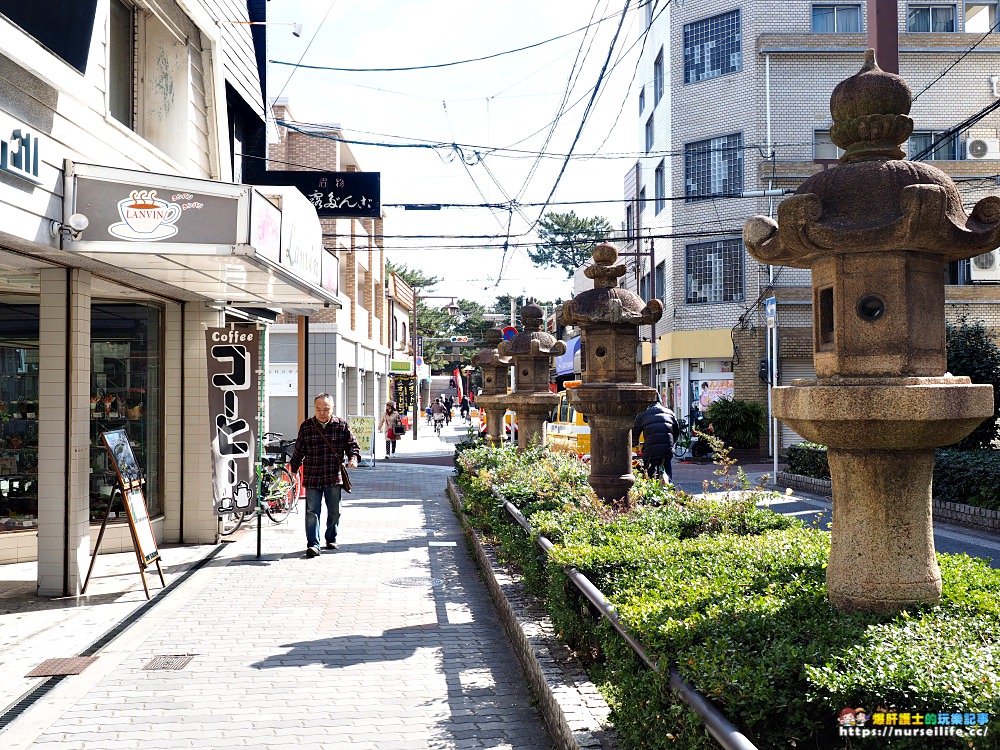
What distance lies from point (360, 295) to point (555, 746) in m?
30.6

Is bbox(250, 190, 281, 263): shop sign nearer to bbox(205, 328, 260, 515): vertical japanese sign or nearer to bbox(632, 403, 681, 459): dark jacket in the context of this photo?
bbox(205, 328, 260, 515): vertical japanese sign

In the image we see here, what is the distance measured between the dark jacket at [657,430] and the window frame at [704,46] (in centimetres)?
1982

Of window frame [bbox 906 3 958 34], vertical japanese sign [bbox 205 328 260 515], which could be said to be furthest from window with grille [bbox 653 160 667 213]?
vertical japanese sign [bbox 205 328 260 515]

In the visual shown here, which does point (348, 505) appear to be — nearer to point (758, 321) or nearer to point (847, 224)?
point (847, 224)

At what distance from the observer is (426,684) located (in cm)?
594

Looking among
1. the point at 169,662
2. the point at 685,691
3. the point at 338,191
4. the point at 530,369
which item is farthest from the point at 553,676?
the point at 338,191

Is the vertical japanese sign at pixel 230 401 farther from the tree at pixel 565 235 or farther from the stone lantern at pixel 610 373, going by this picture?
the tree at pixel 565 235

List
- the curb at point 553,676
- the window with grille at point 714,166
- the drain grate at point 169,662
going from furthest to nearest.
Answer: the window with grille at point 714,166
the drain grate at point 169,662
the curb at point 553,676

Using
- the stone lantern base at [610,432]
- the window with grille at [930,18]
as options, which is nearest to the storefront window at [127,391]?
the stone lantern base at [610,432]

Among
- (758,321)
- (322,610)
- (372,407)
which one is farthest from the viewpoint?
(372,407)

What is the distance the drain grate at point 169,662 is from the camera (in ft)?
20.8

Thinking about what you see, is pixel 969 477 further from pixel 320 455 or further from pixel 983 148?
pixel 983 148

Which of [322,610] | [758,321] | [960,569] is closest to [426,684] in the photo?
[322,610]

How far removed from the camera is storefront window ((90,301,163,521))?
35.0 ft
